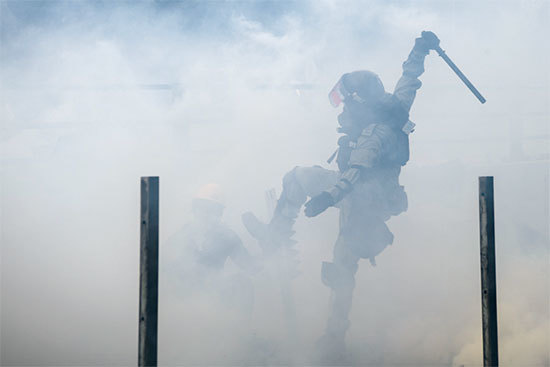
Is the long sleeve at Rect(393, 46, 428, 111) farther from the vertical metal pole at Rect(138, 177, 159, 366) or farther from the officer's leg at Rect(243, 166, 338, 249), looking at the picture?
the vertical metal pole at Rect(138, 177, 159, 366)

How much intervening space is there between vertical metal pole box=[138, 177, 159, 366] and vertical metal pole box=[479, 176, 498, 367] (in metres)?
2.89

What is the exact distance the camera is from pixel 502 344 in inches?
291

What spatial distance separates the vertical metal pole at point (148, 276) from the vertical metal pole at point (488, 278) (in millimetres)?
2889

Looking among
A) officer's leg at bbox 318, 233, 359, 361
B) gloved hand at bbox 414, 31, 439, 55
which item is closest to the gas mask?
gloved hand at bbox 414, 31, 439, 55

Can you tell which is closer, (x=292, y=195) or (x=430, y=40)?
(x=430, y=40)

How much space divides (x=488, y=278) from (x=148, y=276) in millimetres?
2985

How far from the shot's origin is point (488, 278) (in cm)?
527

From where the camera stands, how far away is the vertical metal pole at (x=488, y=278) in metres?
5.26

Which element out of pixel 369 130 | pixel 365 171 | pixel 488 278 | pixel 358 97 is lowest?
pixel 488 278

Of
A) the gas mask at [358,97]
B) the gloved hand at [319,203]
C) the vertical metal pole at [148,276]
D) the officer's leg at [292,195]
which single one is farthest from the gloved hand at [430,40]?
the vertical metal pole at [148,276]

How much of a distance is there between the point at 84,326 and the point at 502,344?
218 inches

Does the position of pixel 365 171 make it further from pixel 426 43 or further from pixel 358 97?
pixel 426 43

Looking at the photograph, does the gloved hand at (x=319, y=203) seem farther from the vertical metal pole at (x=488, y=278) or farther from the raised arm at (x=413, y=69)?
the vertical metal pole at (x=488, y=278)

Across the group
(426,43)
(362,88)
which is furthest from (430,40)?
(362,88)
